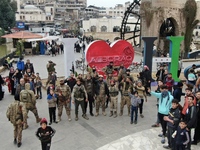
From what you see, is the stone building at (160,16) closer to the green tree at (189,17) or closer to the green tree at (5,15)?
the green tree at (189,17)

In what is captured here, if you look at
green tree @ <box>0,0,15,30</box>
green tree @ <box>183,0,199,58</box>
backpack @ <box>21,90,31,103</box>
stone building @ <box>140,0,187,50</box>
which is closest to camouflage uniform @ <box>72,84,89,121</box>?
backpack @ <box>21,90,31,103</box>

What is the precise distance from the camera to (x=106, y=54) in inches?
510

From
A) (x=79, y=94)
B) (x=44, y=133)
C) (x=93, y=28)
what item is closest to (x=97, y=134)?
(x=79, y=94)

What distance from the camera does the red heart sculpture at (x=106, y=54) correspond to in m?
12.6

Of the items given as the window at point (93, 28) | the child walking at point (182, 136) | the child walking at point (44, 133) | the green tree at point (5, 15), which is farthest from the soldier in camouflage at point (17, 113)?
the window at point (93, 28)

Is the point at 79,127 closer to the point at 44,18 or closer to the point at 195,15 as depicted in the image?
the point at 195,15

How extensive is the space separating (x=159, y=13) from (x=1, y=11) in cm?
3281

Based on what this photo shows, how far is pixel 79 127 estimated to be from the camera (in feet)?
25.6

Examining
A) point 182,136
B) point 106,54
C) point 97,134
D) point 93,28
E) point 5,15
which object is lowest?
point 97,134

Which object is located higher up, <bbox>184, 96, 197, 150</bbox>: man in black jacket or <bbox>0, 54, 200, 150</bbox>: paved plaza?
<bbox>184, 96, 197, 150</bbox>: man in black jacket

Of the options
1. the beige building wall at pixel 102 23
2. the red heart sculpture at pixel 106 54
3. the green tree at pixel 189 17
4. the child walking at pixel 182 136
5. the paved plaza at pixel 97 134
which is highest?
the beige building wall at pixel 102 23

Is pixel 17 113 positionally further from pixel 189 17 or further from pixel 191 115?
pixel 189 17

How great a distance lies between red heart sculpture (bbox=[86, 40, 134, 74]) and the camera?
1261 cm

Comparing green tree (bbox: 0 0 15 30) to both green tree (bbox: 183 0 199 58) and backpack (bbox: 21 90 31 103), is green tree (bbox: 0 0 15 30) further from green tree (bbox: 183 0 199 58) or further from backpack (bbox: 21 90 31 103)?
backpack (bbox: 21 90 31 103)
